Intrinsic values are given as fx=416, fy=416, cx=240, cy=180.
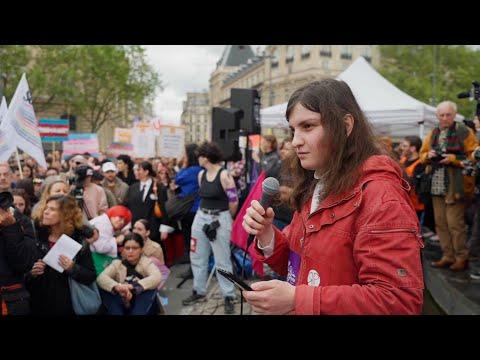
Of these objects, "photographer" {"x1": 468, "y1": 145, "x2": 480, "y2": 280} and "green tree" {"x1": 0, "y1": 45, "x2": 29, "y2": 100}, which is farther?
"green tree" {"x1": 0, "y1": 45, "x2": 29, "y2": 100}

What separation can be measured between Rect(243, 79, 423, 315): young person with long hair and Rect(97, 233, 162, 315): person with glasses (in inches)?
113

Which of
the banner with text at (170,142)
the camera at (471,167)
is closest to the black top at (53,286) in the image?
the camera at (471,167)

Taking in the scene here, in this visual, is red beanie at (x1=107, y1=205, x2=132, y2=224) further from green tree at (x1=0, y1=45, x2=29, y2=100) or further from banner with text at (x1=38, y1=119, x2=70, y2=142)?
green tree at (x1=0, y1=45, x2=29, y2=100)

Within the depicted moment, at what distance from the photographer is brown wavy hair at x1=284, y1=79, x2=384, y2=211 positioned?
4.64ft

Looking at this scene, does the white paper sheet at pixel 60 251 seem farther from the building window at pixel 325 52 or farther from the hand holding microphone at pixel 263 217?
the building window at pixel 325 52

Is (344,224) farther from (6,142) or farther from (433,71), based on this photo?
(433,71)

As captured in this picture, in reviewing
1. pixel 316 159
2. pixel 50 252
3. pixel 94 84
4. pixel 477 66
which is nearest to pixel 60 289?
pixel 50 252

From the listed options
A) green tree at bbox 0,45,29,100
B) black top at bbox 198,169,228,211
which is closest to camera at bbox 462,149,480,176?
black top at bbox 198,169,228,211

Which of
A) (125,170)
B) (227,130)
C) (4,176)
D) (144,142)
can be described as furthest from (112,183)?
(144,142)

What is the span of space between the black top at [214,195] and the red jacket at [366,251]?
4005mm

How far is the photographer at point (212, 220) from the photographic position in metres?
5.47

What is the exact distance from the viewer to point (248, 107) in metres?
6.88

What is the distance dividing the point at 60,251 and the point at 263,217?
8.38 ft
